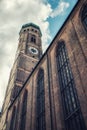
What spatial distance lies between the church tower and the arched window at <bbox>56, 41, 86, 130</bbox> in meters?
11.5

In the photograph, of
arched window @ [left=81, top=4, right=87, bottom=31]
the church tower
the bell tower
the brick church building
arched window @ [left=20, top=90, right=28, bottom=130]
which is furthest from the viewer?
the bell tower

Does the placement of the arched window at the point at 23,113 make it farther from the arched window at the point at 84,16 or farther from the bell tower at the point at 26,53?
the arched window at the point at 84,16

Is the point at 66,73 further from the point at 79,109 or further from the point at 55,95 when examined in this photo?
the point at 79,109

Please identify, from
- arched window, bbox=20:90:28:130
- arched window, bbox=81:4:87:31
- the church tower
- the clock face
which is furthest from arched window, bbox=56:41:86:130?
the clock face

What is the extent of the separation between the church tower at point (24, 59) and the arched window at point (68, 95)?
11515 mm

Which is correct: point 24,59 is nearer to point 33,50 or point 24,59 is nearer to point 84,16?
point 33,50

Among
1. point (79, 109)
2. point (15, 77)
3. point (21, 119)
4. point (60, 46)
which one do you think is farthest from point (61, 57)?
point (15, 77)

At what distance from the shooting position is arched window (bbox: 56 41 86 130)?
7.32 m

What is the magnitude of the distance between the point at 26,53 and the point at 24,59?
1.74 m

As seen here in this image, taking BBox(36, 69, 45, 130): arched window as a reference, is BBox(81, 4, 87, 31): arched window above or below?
above

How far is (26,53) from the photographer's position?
89.7 ft

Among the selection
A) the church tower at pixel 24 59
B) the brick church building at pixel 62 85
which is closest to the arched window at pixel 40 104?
the brick church building at pixel 62 85

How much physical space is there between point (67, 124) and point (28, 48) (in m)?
22.1

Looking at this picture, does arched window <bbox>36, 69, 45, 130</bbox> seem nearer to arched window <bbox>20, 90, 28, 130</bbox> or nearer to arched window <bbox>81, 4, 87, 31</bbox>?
arched window <bbox>20, 90, 28, 130</bbox>
